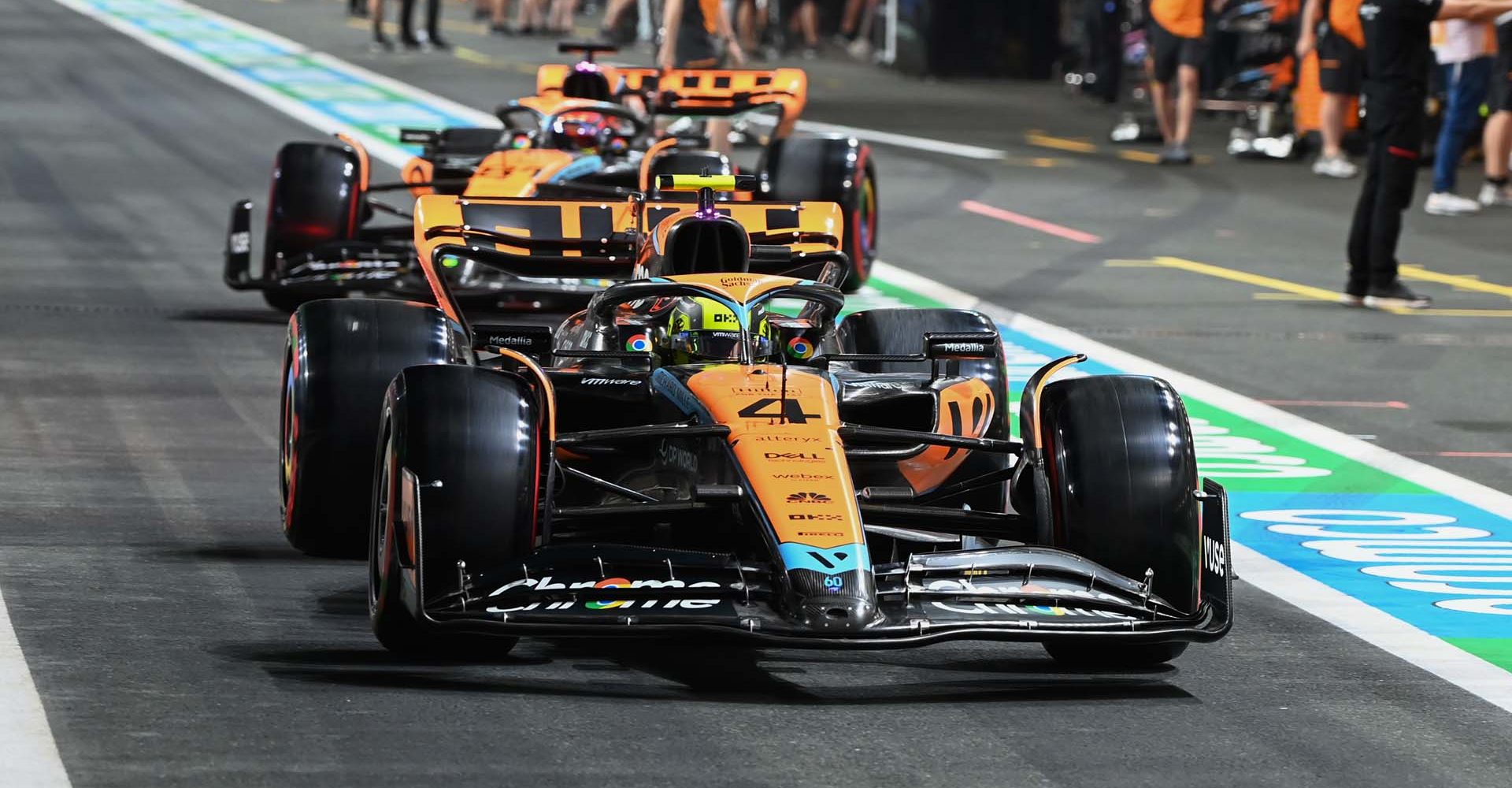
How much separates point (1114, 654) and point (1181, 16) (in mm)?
16227

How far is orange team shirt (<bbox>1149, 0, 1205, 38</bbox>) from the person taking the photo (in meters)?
21.6

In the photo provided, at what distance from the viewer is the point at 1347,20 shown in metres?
20.4

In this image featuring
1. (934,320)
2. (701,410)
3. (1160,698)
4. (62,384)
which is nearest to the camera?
(1160,698)

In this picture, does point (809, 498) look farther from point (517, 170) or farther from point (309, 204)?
point (517, 170)

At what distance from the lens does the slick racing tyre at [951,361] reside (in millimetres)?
7184

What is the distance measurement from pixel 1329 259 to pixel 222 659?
11.7 m

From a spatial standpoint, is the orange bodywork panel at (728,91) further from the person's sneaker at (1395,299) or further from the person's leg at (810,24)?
the person's leg at (810,24)

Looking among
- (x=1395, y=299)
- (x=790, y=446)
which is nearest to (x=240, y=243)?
(x=1395, y=299)

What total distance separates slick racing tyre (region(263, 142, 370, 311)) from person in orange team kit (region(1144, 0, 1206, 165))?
34.1ft

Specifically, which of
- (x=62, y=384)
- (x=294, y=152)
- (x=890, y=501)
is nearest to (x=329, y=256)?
(x=294, y=152)

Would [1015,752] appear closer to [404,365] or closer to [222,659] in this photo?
[222,659]

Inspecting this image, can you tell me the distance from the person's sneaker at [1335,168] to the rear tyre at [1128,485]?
15.7 meters

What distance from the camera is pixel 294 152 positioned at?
12.7 metres

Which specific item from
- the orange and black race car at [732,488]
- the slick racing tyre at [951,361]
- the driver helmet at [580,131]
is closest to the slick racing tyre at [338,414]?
the orange and black race car at [732,488]
